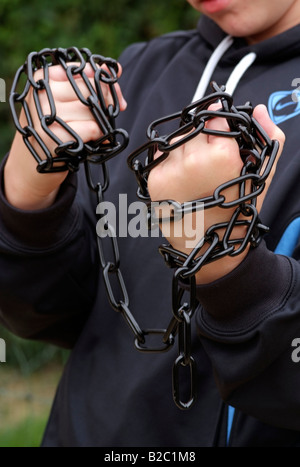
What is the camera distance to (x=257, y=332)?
786 millimetres

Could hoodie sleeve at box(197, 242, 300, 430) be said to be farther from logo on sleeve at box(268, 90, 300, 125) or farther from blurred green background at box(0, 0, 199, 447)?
blurred green background at box(0, 0, 199, 447)

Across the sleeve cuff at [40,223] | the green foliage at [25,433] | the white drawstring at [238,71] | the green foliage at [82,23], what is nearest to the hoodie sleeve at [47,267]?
the sleeve cuff at [40,223]

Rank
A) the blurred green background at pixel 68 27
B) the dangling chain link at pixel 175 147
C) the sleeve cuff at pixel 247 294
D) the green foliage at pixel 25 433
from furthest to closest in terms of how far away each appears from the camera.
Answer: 1. the blurred green background at pixel 68 27
2. the green foliage at pixel 25 433
3. the sleeve cuff at pixel 247 294
4. the dangling chain link at pixel 175 147

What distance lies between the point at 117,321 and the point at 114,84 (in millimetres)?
425

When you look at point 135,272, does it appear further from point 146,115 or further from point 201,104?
point 201,104

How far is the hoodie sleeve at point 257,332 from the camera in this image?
0.78 metres

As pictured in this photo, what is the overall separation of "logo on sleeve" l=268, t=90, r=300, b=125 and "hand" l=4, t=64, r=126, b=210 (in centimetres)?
24

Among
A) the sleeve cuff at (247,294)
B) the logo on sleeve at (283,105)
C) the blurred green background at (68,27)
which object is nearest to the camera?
the sleeve cuff at (247,294)

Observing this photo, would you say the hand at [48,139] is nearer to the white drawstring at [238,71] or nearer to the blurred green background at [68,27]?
the white drawstring at [238,71]

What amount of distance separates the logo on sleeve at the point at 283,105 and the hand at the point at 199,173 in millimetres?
307

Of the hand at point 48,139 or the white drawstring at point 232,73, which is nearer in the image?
the hand at point 48,139

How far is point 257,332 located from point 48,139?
0.37 meters

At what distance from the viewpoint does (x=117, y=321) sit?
1.13m
